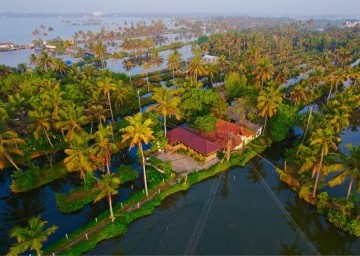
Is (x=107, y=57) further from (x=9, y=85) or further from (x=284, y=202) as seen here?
(x=284, y=202)

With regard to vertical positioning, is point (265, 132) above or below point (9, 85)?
below

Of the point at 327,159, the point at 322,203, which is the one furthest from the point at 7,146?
the point at 327,159

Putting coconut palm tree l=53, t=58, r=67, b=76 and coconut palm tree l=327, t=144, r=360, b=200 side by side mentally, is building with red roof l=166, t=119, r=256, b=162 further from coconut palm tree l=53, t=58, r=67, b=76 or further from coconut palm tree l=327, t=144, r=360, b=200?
coconut palm tree l=53, t=58, r=67, b=76

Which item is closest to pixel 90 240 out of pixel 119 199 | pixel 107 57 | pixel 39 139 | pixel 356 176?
pixel 119 199

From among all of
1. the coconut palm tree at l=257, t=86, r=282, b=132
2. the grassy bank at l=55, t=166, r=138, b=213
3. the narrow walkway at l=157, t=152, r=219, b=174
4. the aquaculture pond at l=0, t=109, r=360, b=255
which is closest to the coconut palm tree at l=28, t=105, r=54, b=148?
the aquaculture pond at l=0, t=109, r=360, b=255

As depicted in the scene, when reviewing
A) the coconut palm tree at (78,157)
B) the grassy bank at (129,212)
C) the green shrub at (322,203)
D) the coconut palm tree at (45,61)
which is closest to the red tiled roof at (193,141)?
the grassy bank at (129,212)

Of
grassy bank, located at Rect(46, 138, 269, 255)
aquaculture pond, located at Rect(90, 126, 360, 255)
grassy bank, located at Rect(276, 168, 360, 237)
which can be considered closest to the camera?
grassy bank, located at Rect(46, 138, 269, 255)

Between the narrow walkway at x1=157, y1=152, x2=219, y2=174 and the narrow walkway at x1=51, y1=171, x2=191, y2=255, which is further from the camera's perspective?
the narrow walkway at x1=157, y1=152, x2=219, y2=174

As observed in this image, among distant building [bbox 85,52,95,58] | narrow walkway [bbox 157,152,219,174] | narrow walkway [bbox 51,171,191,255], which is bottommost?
narrow walkway [bbox 51,171,191,255]

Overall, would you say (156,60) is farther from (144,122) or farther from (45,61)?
(144,122)
